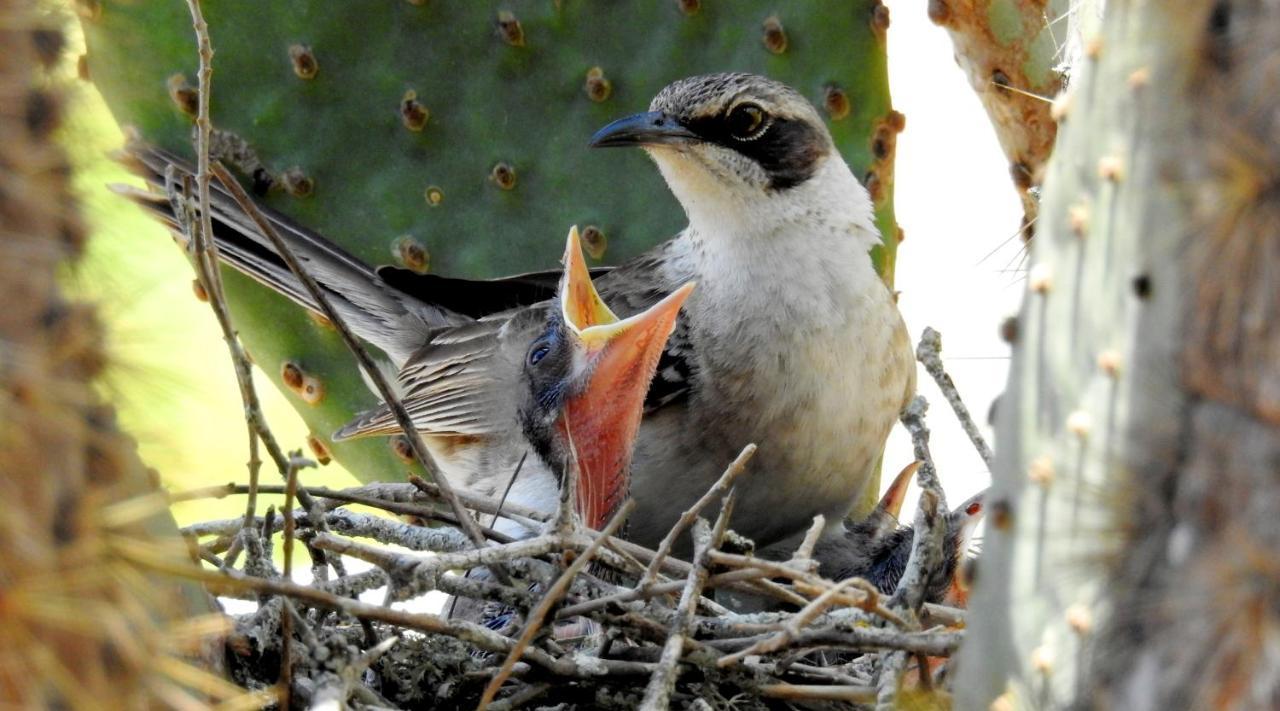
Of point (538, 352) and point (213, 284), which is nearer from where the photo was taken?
point (213, 284)

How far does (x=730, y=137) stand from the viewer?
3938mm

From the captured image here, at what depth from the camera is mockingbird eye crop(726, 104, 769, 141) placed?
3.84 metres

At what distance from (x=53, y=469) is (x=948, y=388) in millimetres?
2222

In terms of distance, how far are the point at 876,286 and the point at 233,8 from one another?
173 centimetres

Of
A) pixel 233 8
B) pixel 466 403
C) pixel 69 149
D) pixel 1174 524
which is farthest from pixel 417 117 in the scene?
Answer: pixel 1174 524

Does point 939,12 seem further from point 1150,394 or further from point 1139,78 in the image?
point 1150,394

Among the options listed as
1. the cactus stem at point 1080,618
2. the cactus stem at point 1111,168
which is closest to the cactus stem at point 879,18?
the cactus stem at point 1111,168

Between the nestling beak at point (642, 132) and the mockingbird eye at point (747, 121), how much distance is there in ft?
0.58

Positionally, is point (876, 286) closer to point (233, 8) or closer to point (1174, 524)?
point (233, 8)

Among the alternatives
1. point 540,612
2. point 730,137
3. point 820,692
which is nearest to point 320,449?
point 730,137

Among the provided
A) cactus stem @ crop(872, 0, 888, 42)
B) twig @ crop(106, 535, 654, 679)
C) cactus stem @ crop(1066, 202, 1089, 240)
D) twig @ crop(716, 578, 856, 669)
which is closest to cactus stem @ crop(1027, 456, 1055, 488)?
cactus stem @ crop(1066, 202, 1089, 240)

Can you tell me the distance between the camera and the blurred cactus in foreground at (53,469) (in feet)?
3.92

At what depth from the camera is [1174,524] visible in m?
1.29

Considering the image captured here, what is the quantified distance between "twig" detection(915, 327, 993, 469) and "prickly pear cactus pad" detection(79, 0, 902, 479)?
0.81m
